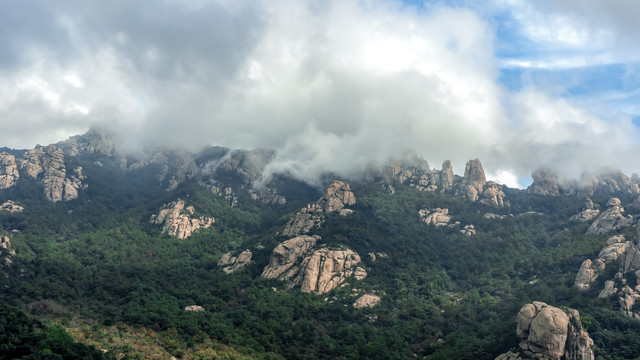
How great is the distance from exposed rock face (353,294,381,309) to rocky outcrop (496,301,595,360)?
60.9m

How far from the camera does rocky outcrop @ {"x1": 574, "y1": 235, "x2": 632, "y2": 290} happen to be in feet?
473

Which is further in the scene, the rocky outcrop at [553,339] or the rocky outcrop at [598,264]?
the rocky outcrop at [598,264]

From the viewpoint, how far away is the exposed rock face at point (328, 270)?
169375mm

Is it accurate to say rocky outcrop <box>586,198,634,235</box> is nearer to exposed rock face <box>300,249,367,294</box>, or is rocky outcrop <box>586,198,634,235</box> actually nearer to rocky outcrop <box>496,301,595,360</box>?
rocky outcrop <box>496,301,595,360</box>

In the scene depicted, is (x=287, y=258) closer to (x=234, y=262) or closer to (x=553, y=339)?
(x=234, y=262)

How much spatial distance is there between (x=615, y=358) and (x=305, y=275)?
343 ft

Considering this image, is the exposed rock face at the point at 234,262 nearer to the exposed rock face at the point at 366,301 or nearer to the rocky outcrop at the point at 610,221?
the exposed rock face at the point at 366,301

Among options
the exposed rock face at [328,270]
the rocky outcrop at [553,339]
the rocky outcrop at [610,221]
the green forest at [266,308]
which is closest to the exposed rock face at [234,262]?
the green forest at [266,308]

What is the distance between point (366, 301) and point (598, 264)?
83488mm

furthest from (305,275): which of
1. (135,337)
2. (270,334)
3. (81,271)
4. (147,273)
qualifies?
(81,271)

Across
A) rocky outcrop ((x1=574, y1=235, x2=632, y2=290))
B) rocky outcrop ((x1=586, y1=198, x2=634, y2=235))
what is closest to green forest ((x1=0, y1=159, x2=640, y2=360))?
rocky outcrop ((x1=574, y1=235, x2=632, y2=290))

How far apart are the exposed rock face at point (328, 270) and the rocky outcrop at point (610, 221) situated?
109 metres

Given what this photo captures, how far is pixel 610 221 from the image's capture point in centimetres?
18675

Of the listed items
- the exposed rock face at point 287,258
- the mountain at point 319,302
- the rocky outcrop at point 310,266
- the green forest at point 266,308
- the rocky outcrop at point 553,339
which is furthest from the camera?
the exposed rock face at point 287,258
